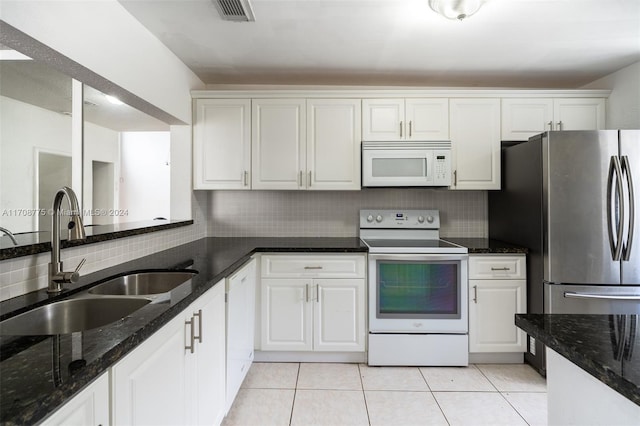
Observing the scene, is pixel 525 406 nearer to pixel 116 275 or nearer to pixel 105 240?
pixel 116 275

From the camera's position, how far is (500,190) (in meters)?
2.86

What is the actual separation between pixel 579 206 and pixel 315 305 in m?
1.94

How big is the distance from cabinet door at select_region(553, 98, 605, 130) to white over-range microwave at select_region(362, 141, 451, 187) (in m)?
0.99

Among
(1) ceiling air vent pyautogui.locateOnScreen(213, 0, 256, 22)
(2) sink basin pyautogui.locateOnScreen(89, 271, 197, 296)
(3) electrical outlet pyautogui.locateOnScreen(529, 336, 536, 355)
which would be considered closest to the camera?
(2) sink basin pyautogui.locateOnScreen(89, 271, 197, 296)

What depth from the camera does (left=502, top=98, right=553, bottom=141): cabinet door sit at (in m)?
2.76

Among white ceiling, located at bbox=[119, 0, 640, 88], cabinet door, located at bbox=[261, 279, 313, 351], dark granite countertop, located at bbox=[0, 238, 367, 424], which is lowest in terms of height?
cabinet door, located at bbox=[261, 279, 313, 351]

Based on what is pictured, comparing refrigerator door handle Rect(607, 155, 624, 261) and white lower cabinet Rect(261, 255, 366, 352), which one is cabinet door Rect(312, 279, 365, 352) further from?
A: refrigerator door handle Rect(607, 155, 624, 261)

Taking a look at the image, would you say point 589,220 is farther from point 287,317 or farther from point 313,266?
point 287,317

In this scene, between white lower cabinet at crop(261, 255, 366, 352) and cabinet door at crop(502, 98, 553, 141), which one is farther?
cabinet door at crop(502, 98, 553, 141)

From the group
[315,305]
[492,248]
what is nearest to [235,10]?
[315,305]

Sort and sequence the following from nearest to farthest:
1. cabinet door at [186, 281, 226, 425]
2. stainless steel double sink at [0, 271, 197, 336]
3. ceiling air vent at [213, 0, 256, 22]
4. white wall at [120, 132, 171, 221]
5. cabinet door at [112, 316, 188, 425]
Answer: cabinet door at [112, 316, 188, 425]
stainless steel double sink at [0, 271, 197, 336]
cabinet door at [186, 281, 226, 425]
ceiling air vent at [213, 0, 256, 22]
white wall at [120, 132, 171, 221]

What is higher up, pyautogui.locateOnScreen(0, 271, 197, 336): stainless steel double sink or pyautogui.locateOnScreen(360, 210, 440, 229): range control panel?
pyautogui.locateOnScreen(360, 210, 440, 229): range control panel

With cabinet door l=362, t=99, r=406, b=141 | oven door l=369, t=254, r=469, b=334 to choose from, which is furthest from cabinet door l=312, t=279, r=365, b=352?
cabinet door l=362, t=99, r=406, b=141

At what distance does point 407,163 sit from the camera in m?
2.70
